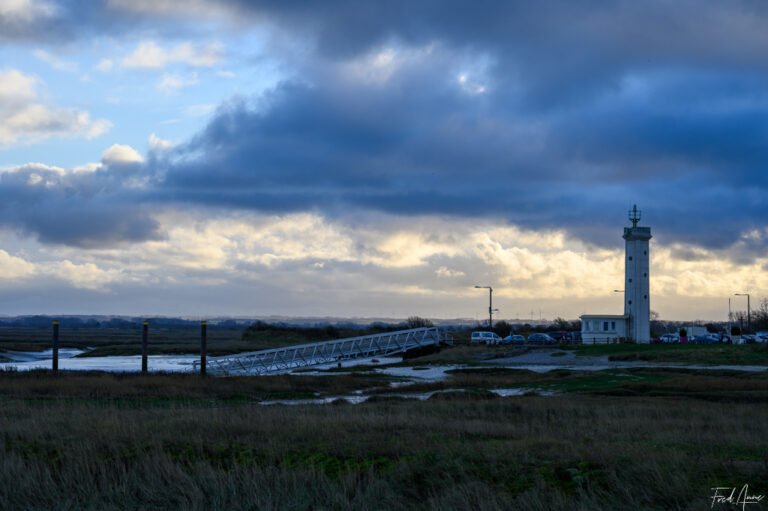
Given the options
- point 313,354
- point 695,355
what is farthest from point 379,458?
point 313,354

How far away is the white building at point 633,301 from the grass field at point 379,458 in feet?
192

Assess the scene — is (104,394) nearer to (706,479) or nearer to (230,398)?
(230,398)

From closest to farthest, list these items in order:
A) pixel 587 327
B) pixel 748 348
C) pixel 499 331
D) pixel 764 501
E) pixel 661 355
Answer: pixel 764 501 → pixel 661 355 → pixel 748 348 → pixel 587 327 → pixel 499 331

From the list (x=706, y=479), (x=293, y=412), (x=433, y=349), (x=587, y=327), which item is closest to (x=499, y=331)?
(x=587, y=327)

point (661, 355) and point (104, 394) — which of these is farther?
point (661, 355)

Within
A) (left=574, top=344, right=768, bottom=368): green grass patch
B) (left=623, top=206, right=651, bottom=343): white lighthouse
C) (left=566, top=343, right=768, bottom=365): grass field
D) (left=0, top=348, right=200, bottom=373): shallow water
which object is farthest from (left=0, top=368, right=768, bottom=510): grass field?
(left=623, top=206, right=651, bottom=343): white lighthouse

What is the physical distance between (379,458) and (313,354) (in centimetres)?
4967

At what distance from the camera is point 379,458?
13.2 metres

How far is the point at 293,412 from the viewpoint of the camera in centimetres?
2133

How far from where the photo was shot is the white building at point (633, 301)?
79312 millimetres

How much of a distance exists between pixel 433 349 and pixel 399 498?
62.2m

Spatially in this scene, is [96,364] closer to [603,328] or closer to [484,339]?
[484,339]

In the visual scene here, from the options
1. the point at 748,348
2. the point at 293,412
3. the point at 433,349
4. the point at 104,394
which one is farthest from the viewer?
the point at 433,349

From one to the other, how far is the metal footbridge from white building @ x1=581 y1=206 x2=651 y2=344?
1765 cm
